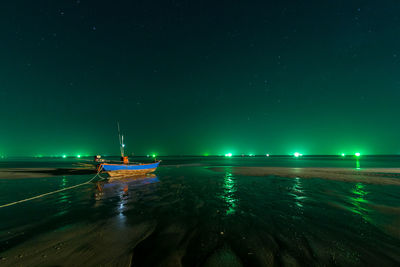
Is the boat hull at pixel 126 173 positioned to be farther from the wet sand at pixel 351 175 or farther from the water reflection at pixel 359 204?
the water reflection at pixel 359 204

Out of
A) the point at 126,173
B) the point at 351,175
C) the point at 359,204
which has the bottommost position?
the point at 126,173

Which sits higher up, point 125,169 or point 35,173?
point 125,169

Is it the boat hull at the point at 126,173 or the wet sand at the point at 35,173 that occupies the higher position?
the boat hull at the point at 126,173

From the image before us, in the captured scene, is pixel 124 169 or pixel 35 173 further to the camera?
pixel 35 173

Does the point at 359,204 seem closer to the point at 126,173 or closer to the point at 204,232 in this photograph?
the point at 204,232

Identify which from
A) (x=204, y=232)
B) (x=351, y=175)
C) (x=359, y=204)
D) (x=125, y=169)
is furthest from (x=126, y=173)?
(x=351, y=175)

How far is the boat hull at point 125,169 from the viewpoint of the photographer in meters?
21.4

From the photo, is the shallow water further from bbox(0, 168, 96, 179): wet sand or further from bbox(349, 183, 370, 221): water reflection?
bbox(0, 168, 96, 179): wet sand

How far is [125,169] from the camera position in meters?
23.5

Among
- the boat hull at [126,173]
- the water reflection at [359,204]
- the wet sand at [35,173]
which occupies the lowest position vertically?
the wet sand at [35,173]

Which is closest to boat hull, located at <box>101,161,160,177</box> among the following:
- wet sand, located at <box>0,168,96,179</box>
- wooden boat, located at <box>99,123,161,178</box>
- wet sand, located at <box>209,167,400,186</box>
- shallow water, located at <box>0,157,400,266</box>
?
wooden boat, located at <box>99,123,161,178</box>

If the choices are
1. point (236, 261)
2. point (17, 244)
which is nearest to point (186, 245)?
point (236, 261)

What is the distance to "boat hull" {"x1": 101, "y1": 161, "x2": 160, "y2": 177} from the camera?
70.4 ft

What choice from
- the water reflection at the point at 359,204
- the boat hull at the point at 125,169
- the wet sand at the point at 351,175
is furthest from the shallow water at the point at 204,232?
the boat hull at the point at 125,169
